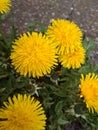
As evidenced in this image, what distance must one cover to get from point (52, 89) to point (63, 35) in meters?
0.37

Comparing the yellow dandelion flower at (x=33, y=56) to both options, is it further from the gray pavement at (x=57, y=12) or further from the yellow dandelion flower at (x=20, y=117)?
the gray pavement at (x=57, y=12)

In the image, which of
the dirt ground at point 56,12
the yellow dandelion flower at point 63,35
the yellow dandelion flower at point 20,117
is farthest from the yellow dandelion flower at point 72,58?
the dirt ground at point 56,12

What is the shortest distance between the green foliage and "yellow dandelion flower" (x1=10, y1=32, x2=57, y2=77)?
9.5 inches

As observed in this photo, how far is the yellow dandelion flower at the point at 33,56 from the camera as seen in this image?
84.2 inches

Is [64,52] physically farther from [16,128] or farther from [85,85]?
[16,128]

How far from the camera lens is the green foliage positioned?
241 centimetres

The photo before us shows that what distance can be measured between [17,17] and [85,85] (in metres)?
1.23

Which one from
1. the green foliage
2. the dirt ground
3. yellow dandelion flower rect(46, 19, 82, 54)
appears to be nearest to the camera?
yellow dandelion flower rect(46, 19, 82, 54)

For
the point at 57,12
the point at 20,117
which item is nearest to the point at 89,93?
the point at 20,117

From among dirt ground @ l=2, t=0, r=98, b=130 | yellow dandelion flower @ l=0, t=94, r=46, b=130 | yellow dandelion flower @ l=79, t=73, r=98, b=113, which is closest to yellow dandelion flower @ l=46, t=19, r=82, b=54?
yellow dandelion flower @ l=79, t=73, r=98, b=113

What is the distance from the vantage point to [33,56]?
2146mm

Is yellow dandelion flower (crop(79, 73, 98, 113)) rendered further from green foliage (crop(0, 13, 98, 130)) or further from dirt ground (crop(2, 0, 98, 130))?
dirt ground (crop(2, 0, 98, 130))

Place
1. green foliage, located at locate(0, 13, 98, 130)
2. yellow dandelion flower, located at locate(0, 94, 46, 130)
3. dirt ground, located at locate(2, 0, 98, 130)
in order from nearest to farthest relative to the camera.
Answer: yellow dandelion flower, located at locate(0, 94, 46, 130) → green foliage, located at locate(0, 13, 98, 130) → dirt ground, located at locate(2, 0, 98, 130)

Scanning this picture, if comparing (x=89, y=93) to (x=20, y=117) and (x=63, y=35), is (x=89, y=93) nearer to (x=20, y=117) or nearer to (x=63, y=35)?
(x=63, y=35)
